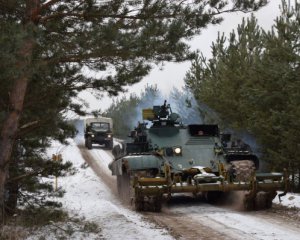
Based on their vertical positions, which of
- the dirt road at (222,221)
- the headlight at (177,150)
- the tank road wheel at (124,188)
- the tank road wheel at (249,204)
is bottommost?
the dirt road at (222,221)

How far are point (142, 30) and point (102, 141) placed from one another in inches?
1109

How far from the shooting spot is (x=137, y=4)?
24.9 feet

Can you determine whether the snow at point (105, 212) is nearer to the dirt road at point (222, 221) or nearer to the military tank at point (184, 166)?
the dirt road at point (222, 221)

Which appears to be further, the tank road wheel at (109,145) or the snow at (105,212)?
the tank road wheel at (109,145)

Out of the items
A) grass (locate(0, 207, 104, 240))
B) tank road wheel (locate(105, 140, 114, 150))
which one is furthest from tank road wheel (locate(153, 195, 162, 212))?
tank road wheel (locate(105, 140, 114, 150))

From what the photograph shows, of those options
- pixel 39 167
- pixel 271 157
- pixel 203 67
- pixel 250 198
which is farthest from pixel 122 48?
pixel 203 67

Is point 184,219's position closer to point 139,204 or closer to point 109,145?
point 139,204

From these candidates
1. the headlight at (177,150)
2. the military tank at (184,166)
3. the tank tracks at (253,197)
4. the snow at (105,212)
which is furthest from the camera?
the headlight at (177,150)

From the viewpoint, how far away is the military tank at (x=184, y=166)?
1236cm

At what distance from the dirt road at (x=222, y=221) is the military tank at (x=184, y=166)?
501 millimetres

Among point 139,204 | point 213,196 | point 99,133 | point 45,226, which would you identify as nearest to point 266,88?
point 213,196

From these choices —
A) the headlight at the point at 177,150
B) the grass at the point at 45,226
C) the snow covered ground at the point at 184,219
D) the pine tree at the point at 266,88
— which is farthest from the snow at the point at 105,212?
the pine tree at the point at 266,88

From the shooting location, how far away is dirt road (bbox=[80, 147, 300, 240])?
8.95 meters

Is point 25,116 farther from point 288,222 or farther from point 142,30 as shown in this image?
point 288,222
